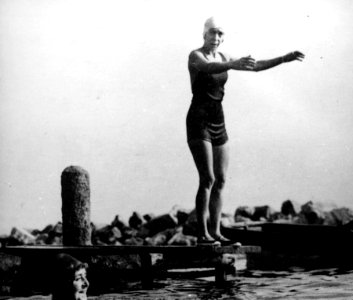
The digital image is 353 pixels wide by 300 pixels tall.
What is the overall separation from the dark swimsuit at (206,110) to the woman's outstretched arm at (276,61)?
48 cm

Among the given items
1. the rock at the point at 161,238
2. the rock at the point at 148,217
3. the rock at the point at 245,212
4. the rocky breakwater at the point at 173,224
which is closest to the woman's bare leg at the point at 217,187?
the rocky breakwater at the point at 173,224

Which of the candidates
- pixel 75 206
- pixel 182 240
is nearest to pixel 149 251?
pixel 75 206

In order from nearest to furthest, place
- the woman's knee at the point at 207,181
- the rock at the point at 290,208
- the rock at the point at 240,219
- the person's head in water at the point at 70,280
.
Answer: the person's head in water at the point at 70,280
the woman's knee at the point at 207,181
the rock at the point at 290,208
the rock at the point at 240,219

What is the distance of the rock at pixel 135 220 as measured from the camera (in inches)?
849

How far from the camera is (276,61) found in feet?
27.1

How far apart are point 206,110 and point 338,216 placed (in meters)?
11.5

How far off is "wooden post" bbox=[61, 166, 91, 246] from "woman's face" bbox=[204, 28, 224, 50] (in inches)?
145

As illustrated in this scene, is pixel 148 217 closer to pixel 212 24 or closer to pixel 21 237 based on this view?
pixel 21 237

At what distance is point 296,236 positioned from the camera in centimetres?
1475

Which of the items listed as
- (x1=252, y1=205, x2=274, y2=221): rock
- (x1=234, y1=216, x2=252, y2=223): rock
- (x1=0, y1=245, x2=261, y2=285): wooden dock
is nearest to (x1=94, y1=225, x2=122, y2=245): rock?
(x1=234, y1=216, x2=252, y2=223): rock

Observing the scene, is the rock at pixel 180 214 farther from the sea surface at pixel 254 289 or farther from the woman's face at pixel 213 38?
the woman's face at pixel 213 38

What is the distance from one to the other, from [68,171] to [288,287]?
3.92m

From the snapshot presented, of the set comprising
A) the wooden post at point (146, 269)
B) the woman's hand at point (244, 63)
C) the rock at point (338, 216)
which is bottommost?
the wooden post at point (146, 269)

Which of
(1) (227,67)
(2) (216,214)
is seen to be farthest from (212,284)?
(1) (227,67)
